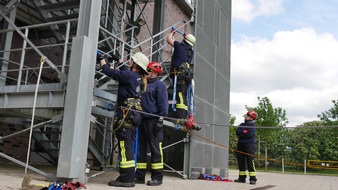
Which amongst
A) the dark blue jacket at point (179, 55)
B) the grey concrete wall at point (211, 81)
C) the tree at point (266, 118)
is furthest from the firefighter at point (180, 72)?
the tree at point (266, 118)

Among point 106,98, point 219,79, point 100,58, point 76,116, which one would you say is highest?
point 219,79

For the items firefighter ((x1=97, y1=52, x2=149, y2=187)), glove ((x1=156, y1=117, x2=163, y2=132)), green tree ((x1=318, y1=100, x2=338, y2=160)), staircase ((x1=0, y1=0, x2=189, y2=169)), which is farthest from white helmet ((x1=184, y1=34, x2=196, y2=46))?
green tree ((x1=318, y1=100, x2=338, y2=160))

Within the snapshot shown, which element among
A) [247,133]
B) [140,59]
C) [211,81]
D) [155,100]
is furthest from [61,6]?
[247,133]

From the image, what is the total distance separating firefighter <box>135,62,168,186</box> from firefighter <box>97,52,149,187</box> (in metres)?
0.48

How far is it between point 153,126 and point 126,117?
30.9 inches

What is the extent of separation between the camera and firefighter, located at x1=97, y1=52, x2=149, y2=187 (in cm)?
528

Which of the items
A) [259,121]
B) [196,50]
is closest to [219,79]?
[196,50]

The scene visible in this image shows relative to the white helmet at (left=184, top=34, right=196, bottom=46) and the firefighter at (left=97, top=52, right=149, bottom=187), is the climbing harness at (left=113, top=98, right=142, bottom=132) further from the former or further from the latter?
the white helmet at (left=184, top=34, right=196, bottom=46)

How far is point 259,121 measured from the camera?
29547 mm

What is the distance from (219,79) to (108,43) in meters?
3.59

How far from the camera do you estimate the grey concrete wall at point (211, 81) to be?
28.4ft

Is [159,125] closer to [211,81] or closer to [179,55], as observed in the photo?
[179,55]

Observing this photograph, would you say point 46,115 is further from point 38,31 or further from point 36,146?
point 38,31

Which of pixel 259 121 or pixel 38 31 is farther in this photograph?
pixel 259 121
